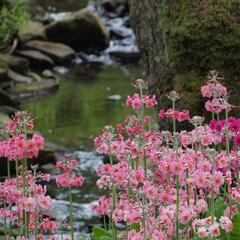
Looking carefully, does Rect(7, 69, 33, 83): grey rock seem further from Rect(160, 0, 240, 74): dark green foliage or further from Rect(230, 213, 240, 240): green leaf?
Rect(230, 213, 240, 240): green leaf

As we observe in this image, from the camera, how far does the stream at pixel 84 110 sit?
9.40 m

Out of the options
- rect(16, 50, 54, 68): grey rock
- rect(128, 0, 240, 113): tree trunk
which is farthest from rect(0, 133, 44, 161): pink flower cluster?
rect(16, 50, 54, 68): grey rock

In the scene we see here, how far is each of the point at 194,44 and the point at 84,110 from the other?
880 cm

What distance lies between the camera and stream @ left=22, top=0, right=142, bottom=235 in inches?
370

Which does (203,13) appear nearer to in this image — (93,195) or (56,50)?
(93,195)

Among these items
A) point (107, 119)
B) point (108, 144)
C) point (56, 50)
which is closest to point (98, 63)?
point (56, 50)

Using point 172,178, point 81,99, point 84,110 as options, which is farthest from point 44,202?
point 81,99

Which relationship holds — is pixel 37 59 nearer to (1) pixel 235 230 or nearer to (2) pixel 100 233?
(2) pixel 100 233

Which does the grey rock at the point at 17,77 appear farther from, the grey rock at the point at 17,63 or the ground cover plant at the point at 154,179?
the ground cover plant at the point at 154,179

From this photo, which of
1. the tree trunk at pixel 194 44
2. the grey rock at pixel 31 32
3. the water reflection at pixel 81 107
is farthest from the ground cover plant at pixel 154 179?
the grey rock at pixel 31 32

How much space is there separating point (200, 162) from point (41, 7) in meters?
26.3

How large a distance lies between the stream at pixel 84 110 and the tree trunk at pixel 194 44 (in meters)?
1.30

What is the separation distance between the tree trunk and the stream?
130 centimetres

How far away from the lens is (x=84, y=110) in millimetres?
14688
